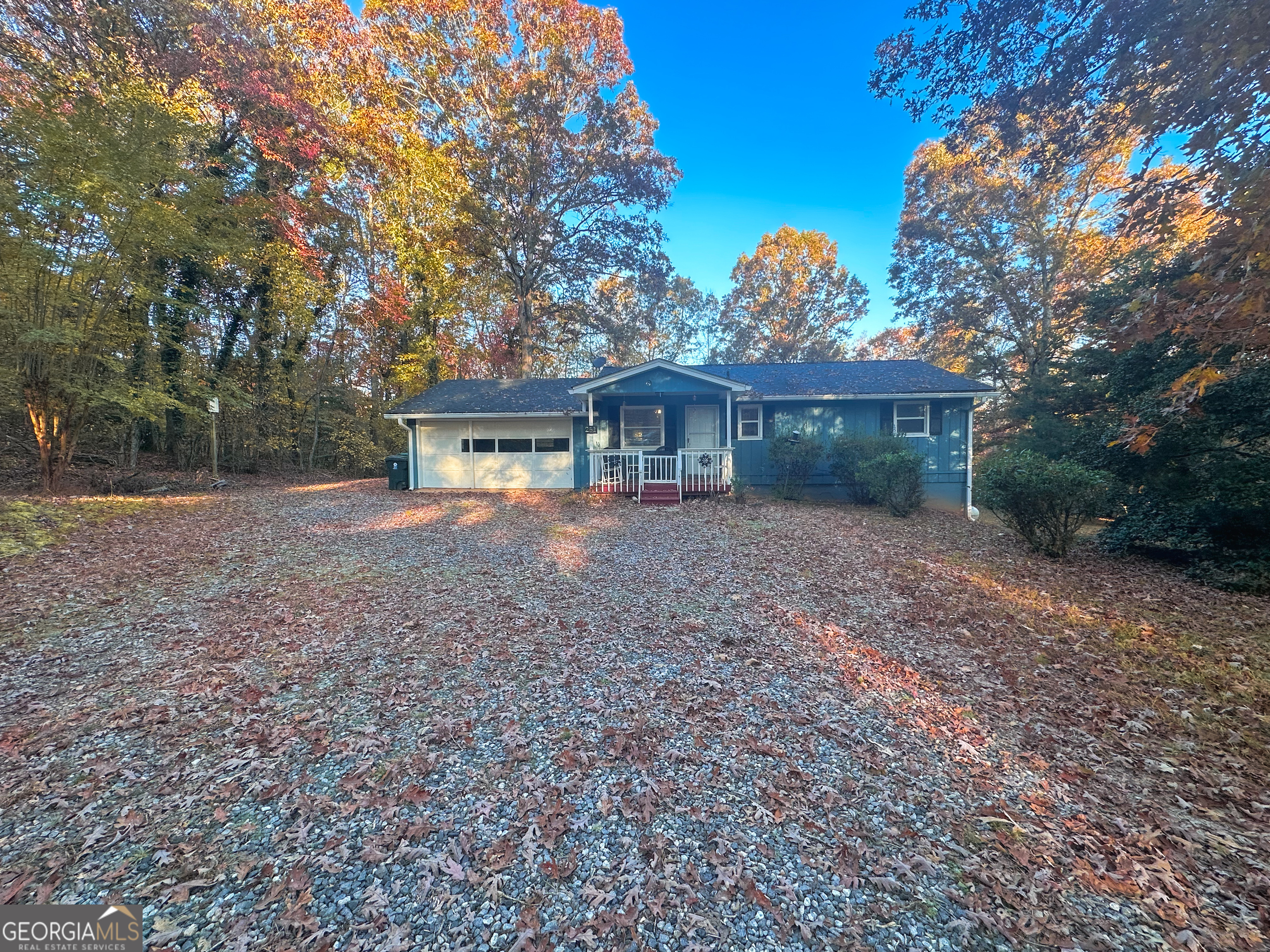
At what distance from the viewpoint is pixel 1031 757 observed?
3.03 meters

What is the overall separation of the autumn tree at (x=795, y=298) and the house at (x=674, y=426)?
1579 cm

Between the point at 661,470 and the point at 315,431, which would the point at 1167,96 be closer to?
the point at 661,470

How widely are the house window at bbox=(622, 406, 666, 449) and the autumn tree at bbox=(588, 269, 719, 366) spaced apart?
2748mm

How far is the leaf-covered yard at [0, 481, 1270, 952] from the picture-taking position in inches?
78.9

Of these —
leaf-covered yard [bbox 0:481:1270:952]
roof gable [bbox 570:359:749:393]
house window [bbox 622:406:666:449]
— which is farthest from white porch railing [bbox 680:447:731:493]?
leaf-covered yard [bbox 0:481:1270:952]

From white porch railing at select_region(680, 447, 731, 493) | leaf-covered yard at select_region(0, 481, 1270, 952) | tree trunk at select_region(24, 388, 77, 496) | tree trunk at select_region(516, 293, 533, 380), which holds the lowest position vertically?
leaf-covered yard at select_region(0, 481, 1270, 952)

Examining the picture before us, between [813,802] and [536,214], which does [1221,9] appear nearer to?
[813,802]

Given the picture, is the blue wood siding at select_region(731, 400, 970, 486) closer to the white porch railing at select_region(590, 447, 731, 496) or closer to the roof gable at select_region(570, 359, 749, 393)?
the white porch railing at select_region(590, 447, 731, 496)

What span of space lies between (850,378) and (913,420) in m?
2.23

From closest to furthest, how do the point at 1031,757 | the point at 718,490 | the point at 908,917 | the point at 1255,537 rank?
1. the point at 908,917
2. the point at 1031,757
3. the point at 1255,537
4. the point at 718,490

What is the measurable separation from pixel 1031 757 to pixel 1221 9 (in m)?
6.55

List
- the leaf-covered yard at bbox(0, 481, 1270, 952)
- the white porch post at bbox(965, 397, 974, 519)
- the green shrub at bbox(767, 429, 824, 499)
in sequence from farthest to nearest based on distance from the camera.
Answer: the white porch post at bbox(965, 397, 974, 519)
the green shrub at bbox(767, 429, 824, 499)
the leaf-covered yard at bbox(0, 481, 1270, 952)

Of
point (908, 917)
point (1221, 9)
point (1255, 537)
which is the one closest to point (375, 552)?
point (908, 917)

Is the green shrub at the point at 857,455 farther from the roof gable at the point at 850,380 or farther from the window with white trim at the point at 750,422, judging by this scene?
the window with white trim at the point at 750,422
